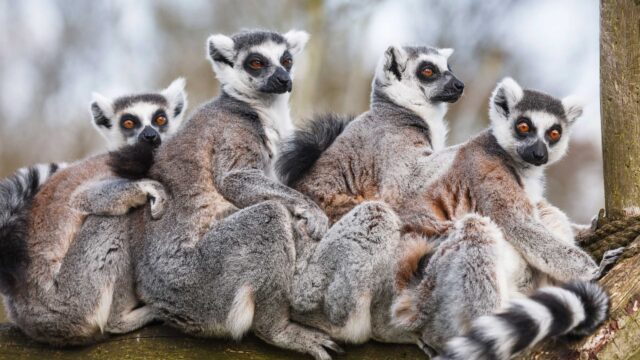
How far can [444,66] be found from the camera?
6.54m

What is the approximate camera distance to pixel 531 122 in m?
5.67

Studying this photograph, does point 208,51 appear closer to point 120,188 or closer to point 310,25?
point 120,188

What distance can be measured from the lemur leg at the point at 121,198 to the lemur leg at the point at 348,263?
1084 mm

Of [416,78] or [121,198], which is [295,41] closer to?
[416,78]

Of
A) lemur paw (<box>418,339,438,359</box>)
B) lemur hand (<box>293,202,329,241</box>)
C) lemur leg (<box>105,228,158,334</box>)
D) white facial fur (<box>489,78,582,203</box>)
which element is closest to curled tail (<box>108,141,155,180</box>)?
lemur leg (<box>105,228,158,334</box>)

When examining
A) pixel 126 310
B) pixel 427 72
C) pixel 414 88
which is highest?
pixel 427 72

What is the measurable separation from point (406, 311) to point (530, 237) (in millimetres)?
901

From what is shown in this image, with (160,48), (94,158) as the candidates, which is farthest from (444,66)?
(160,48)

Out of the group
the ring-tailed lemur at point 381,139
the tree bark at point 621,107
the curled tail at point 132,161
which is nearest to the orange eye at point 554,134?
the tree bark at point 621,107

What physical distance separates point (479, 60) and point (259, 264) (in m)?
9.24

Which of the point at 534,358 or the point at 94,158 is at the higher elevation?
the point at 94,158

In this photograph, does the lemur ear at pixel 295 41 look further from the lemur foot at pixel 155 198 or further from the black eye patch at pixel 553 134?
the black eye patch at pixel 553 134

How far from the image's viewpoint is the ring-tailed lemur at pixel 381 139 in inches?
230

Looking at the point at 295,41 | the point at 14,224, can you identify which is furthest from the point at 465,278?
the point at 14,224
